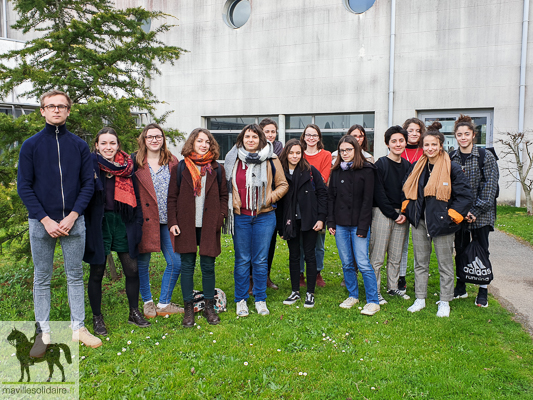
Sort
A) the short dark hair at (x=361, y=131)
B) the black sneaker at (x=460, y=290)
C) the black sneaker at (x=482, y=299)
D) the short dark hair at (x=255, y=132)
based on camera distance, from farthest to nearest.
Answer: the short dark hair at (x=361, y=131) → the black sneaker at (x=460, y=290) → the black sneaker at (x=482, y=299) → the short dark hair at (x=255, y=132)

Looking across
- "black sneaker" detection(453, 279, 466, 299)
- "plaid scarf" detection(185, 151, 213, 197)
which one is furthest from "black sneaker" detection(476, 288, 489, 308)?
"plaid scarf" detection(185, 151, 213, 197)

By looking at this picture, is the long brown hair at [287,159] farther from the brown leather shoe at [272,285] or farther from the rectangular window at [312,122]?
the rectangular window at [312,122]

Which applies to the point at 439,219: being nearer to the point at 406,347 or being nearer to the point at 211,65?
the point at 406,347

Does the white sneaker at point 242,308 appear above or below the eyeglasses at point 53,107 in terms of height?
below

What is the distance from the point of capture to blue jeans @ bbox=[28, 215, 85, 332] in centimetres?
361

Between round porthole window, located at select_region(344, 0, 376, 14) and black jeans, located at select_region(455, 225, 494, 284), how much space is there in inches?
448

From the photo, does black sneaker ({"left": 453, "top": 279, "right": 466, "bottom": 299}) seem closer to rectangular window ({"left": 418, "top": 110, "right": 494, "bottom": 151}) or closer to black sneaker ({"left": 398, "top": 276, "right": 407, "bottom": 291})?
black sneaker ({"left": 398, "top": 276, "right": 407, "bottom": 291})

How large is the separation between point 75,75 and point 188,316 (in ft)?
12.0

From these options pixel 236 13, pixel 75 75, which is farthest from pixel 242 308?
pixel 236 13

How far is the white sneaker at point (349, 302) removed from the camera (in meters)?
4.91

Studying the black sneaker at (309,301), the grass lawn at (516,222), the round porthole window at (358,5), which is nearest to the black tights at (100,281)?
the black sneaker at (309,301)

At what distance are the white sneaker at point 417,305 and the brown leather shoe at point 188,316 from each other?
262cm

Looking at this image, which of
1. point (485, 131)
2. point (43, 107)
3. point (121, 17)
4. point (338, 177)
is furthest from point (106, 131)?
point (485, 131)

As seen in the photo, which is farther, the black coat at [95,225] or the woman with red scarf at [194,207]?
the woman with red scarf at [194,207]
